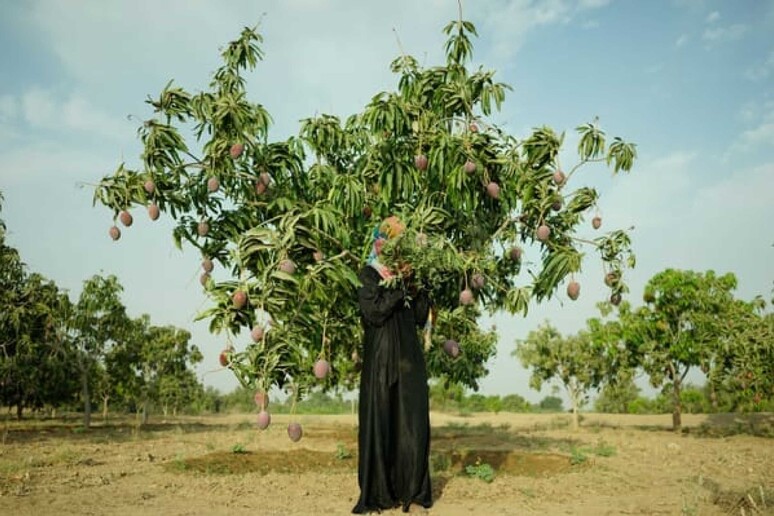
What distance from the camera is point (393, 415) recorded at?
554 centimetres

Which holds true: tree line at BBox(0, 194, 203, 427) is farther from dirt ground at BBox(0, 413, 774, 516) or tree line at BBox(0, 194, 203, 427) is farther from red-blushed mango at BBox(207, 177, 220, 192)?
red-blushed mango at BBox(207, 177, 220, 192)

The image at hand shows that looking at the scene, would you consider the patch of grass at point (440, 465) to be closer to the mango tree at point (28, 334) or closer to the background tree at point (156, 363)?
the mango tree at point (28, 334)

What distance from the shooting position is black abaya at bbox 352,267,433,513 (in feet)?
17.6

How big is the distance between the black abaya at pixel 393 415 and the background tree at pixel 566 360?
15392mm

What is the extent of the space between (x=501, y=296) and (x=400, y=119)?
2.31 metres

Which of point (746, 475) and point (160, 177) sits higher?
point (160, 177)

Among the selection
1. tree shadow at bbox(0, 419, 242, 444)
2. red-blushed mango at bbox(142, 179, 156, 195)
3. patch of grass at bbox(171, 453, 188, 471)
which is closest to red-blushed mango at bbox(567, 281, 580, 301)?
red-blushed mango at bbox(142, 179, 156, 195)

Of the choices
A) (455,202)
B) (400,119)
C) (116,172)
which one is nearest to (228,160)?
A: (116,172)

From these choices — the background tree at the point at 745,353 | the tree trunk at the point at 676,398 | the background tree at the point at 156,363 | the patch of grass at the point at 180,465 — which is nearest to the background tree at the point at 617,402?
the tree trunk at the point at 676,398

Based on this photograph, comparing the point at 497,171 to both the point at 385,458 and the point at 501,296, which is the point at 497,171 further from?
the point at 385,458

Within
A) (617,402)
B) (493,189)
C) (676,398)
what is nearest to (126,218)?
(493,189)

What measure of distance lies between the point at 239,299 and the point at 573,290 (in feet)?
9.55

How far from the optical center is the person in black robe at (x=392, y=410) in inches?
211

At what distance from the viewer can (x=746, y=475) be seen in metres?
8.45
